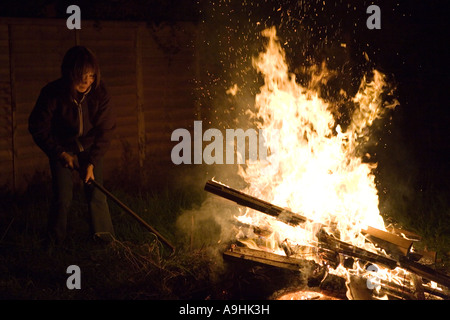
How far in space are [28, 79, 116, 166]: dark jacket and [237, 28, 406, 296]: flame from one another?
1.73 meters

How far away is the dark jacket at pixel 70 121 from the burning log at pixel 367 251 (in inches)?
54.3

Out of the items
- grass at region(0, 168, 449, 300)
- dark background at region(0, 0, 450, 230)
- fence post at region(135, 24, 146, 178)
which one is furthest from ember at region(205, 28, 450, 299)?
fence post at region(135, 24, 146, 178)

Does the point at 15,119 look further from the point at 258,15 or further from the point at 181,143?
the point at 258,15

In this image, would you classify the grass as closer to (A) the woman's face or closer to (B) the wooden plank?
(B) the wooden plank

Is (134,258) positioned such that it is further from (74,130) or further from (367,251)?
(367,251)

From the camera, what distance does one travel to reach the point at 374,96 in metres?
7.21

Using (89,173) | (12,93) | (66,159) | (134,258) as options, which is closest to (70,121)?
(66,159)

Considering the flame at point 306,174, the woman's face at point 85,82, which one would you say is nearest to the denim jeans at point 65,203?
the woman's face at point 85,82

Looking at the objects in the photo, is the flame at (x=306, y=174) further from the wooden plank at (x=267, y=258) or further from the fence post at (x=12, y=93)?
the fence post at (x=12, y=93)

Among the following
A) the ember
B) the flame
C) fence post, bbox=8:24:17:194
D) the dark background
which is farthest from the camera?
the dark background

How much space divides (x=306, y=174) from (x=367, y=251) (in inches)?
55.6

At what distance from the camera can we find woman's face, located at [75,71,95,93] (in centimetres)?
534

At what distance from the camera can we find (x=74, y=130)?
553 cm
